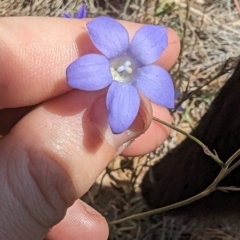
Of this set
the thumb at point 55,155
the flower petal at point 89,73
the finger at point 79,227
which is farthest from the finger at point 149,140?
the flower petal at point 89,73

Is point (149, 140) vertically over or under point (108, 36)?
under

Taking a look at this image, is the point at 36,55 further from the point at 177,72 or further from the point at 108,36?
the point at 177,72

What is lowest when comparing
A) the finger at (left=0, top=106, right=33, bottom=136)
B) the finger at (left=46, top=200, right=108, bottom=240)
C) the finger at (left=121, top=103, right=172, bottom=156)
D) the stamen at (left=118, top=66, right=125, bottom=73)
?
Answer: the finger at (left=46, top=200, right=108, bottom=240)

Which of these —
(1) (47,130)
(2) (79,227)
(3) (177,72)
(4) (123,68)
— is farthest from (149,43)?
(3) (177,72)

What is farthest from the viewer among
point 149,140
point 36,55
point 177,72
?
point 177,72

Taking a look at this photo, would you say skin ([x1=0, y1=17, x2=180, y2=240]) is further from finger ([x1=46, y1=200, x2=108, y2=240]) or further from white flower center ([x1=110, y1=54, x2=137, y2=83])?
finger ([x1=46, y1=200, x2=108, y2=240])

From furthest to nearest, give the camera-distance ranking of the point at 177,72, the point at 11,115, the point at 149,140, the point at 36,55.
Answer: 1. the point at 177,72
2. the point at 149,140
3. the point at 11,115
4. the point at 36,55

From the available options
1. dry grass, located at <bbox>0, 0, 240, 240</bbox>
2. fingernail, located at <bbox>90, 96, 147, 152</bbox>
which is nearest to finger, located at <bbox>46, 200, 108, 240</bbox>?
dry grass, located at <bbox>0, 0, 240, 240</bbox>
